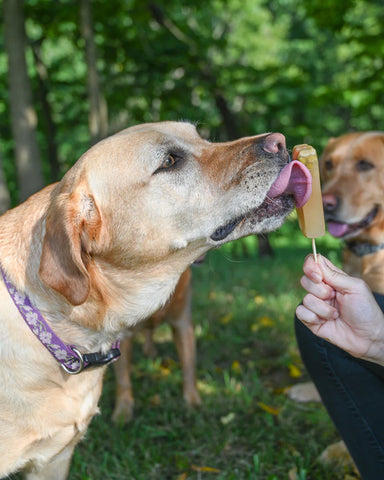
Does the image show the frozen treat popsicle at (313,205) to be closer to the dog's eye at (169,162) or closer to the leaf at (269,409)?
the dog's eye at (169,162)

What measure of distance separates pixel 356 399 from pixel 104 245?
129cm

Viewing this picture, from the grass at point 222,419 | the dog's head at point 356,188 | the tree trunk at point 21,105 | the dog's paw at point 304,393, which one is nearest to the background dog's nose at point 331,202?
the dog's head at point 356,188

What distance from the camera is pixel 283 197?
2098mm

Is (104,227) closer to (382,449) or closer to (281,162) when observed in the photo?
(281,162)

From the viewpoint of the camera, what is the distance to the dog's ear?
1.77m

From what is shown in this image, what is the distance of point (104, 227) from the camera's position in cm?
206

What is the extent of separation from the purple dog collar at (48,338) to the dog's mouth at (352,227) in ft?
7.70

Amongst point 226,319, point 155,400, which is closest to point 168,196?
point 155,400

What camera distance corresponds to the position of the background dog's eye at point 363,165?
153 inches

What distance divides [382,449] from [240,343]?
7.33 feet

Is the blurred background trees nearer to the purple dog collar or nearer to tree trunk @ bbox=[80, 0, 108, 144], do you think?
tree trunk @ bbox=[80, 0, 108, 144]

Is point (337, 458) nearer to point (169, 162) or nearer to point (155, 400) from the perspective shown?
point (155, 400)

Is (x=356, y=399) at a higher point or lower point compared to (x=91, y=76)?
lower

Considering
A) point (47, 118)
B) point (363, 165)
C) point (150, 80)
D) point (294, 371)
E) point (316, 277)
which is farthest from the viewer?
point (47, 118)
